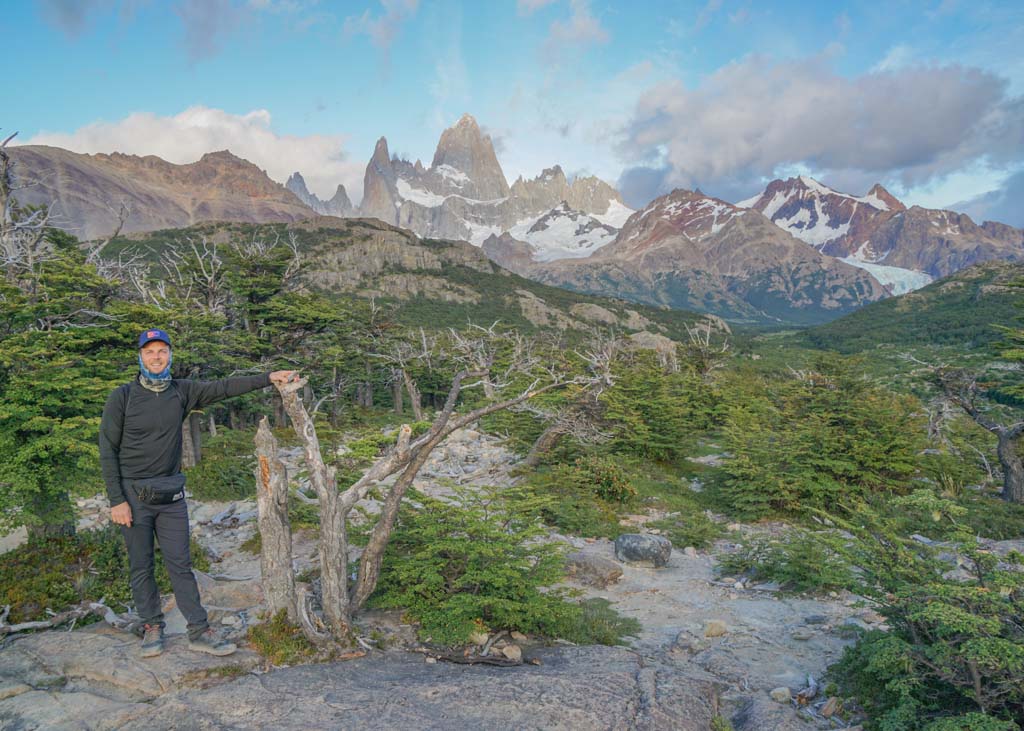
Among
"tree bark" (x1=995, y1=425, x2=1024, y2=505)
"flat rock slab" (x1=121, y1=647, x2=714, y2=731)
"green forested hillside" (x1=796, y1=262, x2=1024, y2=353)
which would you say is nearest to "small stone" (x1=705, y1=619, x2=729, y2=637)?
"flat rock slab" (x1=121, y1=647, x2=714, y2=731)

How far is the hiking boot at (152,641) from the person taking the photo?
4.97 m

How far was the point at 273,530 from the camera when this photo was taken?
5777 millimetres

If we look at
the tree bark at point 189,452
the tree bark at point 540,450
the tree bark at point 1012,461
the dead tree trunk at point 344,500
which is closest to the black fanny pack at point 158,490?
the dead tree trunk at point 344,500

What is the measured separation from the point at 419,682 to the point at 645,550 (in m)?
6.83

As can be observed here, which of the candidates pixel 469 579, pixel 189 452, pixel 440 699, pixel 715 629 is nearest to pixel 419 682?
pixel 440 699

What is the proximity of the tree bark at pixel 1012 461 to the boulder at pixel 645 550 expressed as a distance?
35.1 ft

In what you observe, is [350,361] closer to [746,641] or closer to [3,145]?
[3,145]

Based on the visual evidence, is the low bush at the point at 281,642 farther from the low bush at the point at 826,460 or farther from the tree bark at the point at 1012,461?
the tree bark at the point at 1012,461

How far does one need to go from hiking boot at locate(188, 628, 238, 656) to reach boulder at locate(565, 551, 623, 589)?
600cm

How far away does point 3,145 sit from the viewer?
1418cm

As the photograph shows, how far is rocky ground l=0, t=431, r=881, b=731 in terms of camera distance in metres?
4.33

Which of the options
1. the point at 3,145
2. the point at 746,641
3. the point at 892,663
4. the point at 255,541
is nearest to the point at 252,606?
the point at 255,541

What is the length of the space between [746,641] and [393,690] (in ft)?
16.6

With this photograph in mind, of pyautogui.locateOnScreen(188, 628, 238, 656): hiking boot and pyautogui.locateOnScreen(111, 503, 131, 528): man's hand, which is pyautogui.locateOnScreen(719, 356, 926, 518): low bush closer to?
pyautogui.locateOnScreen(188, 628, 238, 656): hiking boot
